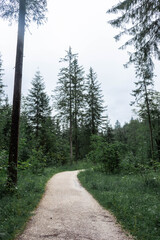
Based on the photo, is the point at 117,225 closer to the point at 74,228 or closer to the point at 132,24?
the point at 74,228

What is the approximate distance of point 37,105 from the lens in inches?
916

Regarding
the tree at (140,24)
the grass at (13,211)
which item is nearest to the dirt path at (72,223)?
the grass at (13,211)

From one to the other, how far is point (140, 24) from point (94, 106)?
19742 mm

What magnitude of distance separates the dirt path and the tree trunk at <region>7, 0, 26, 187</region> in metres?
1.83

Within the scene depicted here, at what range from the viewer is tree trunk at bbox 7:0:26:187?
653 cm

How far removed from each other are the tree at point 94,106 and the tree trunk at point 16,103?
19123 mm

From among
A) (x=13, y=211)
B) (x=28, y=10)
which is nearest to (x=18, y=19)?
(x=28, y=10)

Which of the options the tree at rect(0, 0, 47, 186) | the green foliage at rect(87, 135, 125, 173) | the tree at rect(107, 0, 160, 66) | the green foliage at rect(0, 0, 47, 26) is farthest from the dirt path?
the green foliage at rect(0, 0, 47, 26)

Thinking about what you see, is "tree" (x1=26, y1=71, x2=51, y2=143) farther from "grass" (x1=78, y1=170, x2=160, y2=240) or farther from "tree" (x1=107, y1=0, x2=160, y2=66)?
"grass" (x1=78, y1=170, x2=160, y2=240)

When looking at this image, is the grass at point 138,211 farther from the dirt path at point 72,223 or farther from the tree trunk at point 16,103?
the tree trunk at point 16,103

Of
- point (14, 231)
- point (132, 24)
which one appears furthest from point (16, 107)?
point (132, 24)

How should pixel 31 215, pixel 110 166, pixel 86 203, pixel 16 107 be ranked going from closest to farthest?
1. pixel 31 215
2. pixel 86 203
3. pixel 16 107
4. pixel 110 166

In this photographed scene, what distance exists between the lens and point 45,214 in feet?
16.1

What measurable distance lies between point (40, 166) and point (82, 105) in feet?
40.5
